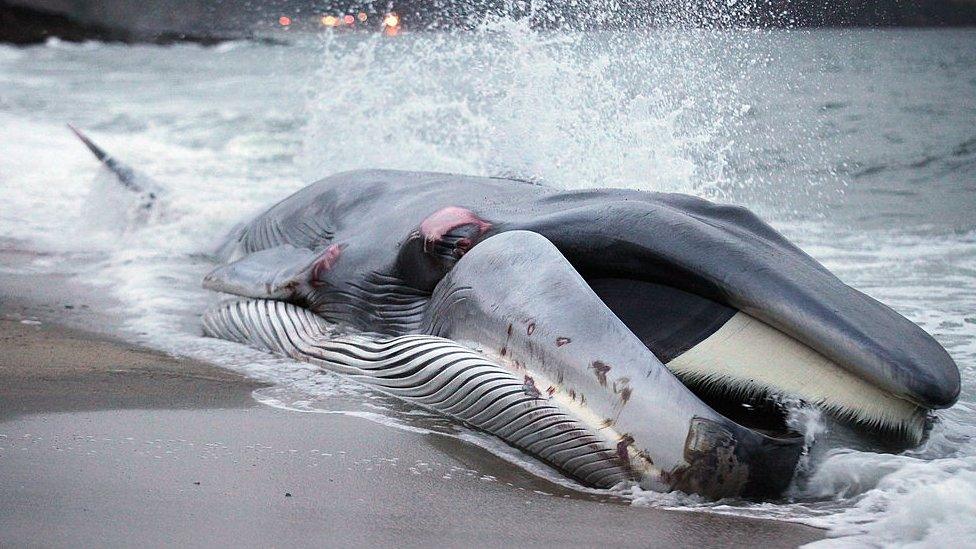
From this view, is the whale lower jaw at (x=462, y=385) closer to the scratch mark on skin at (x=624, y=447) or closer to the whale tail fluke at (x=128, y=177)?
the scratch mark on skin at (x=624, y=447)

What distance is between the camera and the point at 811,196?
10.4 metres

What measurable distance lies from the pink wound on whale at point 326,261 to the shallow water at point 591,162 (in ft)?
1.35

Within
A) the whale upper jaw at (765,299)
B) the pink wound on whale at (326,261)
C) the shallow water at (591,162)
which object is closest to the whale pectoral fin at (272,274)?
the pink wound on whale at (326,261)

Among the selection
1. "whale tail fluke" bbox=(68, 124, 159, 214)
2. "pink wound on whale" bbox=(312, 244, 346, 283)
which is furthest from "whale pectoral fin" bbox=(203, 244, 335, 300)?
"whale tail fluke" bbox=(68, 124, 159, 214)

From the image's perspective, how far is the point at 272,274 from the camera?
5270 mm

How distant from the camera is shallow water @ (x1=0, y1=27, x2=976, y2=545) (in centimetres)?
383

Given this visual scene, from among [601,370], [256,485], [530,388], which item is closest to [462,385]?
[530,388]

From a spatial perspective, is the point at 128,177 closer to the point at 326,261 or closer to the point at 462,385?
the point at 326,261

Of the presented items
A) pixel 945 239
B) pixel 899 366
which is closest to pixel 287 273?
pixel 899 366

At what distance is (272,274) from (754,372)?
8.26 feet

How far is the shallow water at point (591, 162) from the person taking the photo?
12.6ft

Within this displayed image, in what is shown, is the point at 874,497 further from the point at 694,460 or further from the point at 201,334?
the point at 201,334

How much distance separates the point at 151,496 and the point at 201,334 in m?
2.57

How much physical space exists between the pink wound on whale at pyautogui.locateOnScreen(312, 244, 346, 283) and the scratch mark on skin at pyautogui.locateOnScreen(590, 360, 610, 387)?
183 cm
